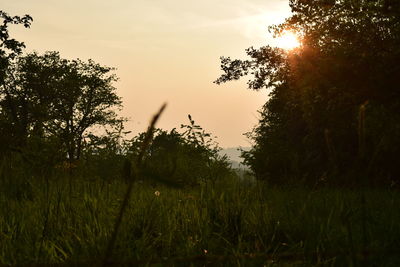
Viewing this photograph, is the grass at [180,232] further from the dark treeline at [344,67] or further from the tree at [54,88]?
the tree at [54,88]

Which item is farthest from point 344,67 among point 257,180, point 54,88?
point 54,88

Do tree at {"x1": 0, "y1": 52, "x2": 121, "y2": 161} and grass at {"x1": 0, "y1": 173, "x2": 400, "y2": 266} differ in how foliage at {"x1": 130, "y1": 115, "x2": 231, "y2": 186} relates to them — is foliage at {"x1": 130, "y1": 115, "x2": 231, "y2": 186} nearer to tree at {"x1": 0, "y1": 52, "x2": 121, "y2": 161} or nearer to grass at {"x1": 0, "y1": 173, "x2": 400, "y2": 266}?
grass at {"x1": 0, "y1": 173, "x2": 400, "y2": 266}

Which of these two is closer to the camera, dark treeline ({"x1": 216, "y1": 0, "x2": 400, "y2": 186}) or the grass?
the grass

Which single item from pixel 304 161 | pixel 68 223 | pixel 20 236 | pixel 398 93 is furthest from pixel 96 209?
pixel 304 161

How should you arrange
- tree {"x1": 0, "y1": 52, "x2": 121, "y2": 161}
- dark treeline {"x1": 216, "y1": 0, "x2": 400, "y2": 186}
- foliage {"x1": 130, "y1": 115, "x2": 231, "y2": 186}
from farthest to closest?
tree {"x1": 0, "y1": 52, "x2": 121, "y2": 161}, dark treeline {"x1": 216, "y1": 0, "x2": 400, "y2": 186}, foliage {"x1": 130, "y1": 115, "x2": 231, "y2": 186}

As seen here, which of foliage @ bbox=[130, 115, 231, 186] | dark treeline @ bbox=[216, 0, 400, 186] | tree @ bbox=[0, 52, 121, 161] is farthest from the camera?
tree @ bbox=[0, 52, 121, 161]

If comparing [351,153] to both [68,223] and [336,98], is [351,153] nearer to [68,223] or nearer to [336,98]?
[336,98]

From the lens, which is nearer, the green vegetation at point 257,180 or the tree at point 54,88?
the green vegetation at point 257,180

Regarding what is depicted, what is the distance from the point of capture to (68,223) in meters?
3.59

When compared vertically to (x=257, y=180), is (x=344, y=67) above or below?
above

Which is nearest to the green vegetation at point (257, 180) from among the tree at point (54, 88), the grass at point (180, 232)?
the grass at point (180, 232)

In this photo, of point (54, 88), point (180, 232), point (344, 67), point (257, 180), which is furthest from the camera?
point (54, 88)

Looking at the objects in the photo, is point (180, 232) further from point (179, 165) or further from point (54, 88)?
point (54, 88)

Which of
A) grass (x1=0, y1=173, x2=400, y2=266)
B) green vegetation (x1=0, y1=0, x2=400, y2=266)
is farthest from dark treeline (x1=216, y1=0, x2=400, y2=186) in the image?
grass (x1=0, y1=173, x2=400, y2=266)
